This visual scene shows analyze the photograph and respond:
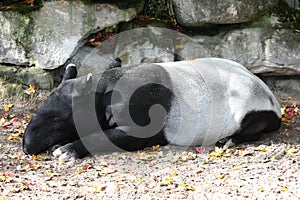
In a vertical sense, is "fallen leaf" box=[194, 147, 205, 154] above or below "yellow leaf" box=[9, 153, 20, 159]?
below

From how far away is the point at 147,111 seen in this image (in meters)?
7.29

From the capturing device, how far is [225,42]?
9227 mm

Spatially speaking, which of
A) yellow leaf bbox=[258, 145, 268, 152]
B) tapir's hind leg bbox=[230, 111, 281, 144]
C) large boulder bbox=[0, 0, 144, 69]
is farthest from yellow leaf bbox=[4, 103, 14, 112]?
yellow leaf bbox=[258, 145, 268, 152]

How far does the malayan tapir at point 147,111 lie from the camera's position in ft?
23.7

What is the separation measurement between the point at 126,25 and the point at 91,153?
2764 millimetres

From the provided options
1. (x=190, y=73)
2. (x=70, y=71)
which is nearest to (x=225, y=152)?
(x=190, y=73)

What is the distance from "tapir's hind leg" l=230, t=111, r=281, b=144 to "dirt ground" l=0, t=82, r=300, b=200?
0.11 metres

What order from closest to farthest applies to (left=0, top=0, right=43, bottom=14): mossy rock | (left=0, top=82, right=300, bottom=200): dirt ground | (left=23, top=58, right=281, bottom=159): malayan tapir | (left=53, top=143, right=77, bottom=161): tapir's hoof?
(left=0, top=82, right=300, bottom=200): dirt ground → (left=53, top=143, right=77, bottom=161): tapir's hoof → (left=23, top=58, right=281, bottom=159): malayan tapir → (left=0, top=0, right=43, bottom=14): mossy rock

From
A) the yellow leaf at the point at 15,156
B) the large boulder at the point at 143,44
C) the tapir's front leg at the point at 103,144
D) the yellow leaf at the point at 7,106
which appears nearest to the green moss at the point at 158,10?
the large boulder at the point at 143,44

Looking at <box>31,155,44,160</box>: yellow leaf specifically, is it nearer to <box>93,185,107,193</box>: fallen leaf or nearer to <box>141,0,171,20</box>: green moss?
<box>93,185,107,193</box>: fallen leaf

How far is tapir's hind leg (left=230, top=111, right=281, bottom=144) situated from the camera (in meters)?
7.51

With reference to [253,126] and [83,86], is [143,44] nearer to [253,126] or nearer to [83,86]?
[83,86]

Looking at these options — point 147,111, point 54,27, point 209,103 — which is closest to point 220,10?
point 209,103

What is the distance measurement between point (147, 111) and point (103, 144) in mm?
700
